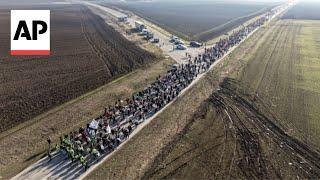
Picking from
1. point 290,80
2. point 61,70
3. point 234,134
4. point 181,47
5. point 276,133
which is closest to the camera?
point 234,134

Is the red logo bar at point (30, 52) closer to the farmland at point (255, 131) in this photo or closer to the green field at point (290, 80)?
the farmland at point (255, 131)

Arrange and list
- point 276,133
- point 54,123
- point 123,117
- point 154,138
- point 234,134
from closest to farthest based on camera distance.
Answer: point 154,138 < point 234,134 < point 276,133 < point 54,123 < point 123,117

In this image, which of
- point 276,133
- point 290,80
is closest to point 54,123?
point 276,133

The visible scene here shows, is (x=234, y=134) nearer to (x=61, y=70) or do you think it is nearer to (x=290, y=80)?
(x=290, y=80)

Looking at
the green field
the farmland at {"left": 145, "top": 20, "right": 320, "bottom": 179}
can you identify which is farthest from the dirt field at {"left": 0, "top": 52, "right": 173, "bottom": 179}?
the green field

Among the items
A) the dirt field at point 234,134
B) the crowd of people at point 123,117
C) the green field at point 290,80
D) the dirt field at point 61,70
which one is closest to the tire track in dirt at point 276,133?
the dirt field at point 234,134

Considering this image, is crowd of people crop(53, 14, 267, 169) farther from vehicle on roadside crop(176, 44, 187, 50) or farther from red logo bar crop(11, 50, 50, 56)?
red logo bar crop(11, 50, 50, 56)

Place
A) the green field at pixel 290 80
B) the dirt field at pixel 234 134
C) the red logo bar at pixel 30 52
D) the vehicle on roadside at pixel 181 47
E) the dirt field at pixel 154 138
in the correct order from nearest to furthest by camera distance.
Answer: the dirt field at pixel 154 138, the dirt field at pixel 234 134, the green field at pixel 290 80, the red logo bar at pixel 30 52, the vehicle on roadside at pixel 181 47
